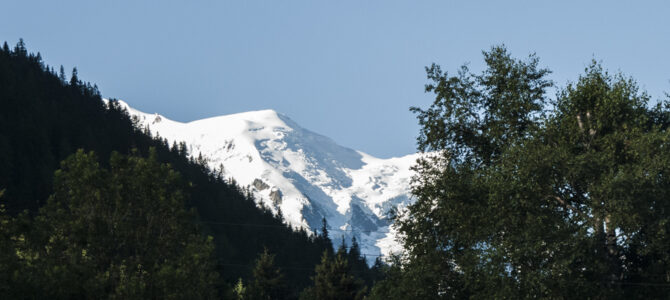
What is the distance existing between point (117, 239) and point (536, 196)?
626 inches

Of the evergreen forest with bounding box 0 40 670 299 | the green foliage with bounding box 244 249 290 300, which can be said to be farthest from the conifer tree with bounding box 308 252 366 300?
the evergreen forest with bounding box 0 40 670 299

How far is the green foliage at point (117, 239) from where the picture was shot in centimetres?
2670

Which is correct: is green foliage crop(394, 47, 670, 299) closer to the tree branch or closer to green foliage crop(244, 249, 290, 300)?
the tree branch

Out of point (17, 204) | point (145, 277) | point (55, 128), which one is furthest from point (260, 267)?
point (55, 128)

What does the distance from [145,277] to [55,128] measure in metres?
161

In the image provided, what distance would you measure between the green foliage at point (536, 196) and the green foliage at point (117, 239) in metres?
9.87

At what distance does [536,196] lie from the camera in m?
28.5

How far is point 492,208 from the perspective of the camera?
2967cm

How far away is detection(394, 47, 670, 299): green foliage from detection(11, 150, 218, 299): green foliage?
9.87 m

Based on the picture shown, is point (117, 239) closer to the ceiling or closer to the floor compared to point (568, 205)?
closer to the floor

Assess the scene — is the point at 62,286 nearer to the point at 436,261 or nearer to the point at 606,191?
the point at 436,261

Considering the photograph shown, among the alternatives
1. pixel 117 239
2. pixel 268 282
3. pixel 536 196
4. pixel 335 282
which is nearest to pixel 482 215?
pixel 536 196

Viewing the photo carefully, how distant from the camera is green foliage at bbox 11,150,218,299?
26703mm

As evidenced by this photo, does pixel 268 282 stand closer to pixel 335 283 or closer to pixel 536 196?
pixel 335 283
